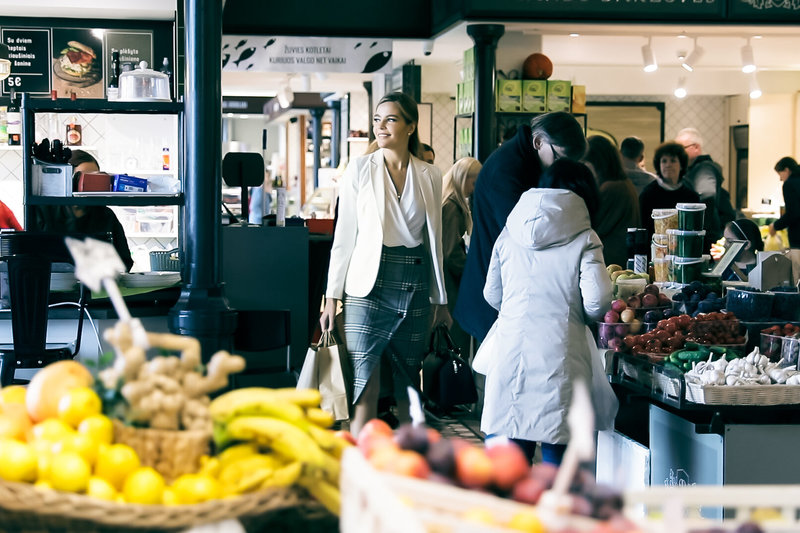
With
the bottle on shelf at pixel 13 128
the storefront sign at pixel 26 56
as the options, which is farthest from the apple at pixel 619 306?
the bottle on shelf at pixel 13 128

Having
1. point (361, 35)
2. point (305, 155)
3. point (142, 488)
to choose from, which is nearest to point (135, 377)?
point (142, 488)

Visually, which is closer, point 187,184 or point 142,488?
point 142,488

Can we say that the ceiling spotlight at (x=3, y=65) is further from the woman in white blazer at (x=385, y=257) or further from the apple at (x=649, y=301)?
the apple at (x=649, y=301)

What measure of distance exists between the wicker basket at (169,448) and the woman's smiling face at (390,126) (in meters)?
2.95

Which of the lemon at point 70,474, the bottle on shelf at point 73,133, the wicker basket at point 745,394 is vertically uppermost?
the bottle on shelf at point 73,133

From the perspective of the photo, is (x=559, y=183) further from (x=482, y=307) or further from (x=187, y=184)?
(x=187, y=184)

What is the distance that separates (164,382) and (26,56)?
827 cm

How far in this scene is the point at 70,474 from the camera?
62.1 inches

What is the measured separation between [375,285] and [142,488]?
2.86 meters

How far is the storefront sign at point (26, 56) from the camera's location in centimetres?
909

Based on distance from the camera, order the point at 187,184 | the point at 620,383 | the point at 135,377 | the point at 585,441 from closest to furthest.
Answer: the point at 585,441 → the point at 135,377 → the point at 620,383 → the point at 187,184

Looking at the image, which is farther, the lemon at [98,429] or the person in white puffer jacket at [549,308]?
the person in white puffer jacket at [549,308]

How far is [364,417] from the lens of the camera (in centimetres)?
452

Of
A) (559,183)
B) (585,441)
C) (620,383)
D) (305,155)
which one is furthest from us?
(305,155)
